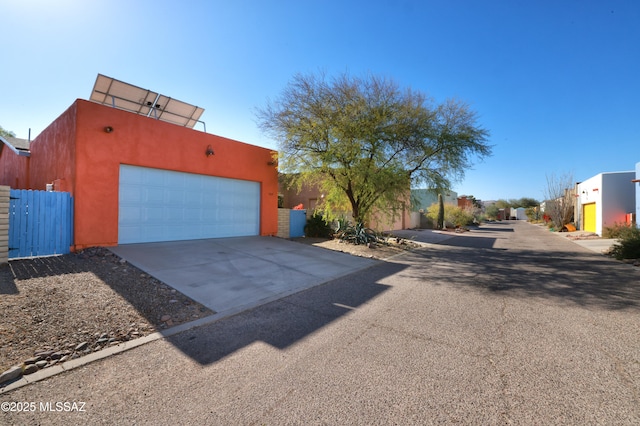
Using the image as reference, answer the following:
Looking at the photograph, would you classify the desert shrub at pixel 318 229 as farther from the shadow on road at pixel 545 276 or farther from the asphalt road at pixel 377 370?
the asphalt road at pixel 377 370

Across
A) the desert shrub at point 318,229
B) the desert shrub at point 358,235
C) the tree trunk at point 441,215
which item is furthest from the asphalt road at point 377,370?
the tree trunk at point 441,215

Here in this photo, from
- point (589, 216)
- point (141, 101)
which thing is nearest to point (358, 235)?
point (141, 101)

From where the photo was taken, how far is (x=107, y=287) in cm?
534

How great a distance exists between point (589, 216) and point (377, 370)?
27.8 m

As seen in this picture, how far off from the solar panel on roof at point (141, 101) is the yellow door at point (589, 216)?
26.6 meters

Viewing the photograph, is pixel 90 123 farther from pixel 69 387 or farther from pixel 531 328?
pixel 531 328

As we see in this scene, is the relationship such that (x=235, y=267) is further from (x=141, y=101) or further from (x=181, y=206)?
(x=141, y=101)

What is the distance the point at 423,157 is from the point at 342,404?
12306 mm

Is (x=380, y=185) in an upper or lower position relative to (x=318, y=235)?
upper

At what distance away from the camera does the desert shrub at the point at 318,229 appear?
15672mm

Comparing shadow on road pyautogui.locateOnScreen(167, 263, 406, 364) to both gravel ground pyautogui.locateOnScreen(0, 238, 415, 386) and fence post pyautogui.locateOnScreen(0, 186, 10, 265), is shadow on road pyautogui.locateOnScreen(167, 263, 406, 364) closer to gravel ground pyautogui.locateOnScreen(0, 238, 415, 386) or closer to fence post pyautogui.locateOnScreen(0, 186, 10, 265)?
gravel ground pyautogui.locateOnScreen(0, 238, 415, 386)

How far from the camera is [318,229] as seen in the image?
15.7 meters

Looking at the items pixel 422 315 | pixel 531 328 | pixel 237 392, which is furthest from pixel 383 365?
pixel 531 328

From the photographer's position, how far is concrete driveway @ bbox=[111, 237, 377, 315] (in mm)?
5637
